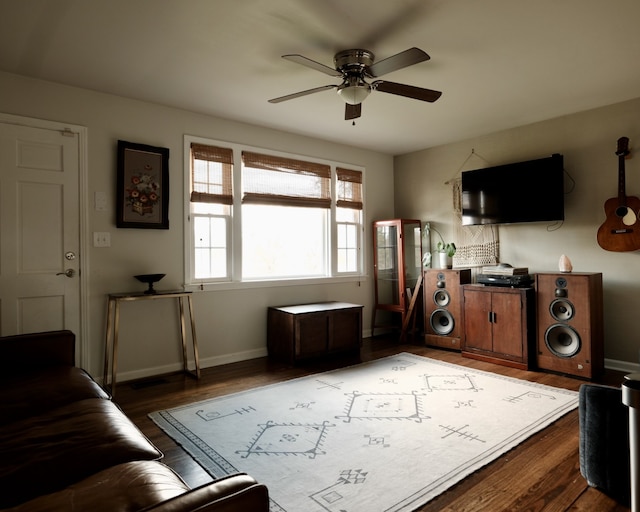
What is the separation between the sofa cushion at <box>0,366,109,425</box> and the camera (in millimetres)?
1875

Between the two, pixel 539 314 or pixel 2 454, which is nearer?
pixel 2 454

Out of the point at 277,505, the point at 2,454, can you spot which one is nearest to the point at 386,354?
the point at 277,505

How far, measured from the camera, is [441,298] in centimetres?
479

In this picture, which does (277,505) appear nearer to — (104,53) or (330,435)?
(330,435)

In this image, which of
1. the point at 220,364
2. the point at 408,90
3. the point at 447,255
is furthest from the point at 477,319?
the point at 220,364

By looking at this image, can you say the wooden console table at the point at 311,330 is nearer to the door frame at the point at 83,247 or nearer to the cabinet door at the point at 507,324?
the cabinet door at the point at 507,324

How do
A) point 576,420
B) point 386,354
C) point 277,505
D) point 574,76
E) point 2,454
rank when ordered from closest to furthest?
point 2,454, point 277,505, point 576,420, point 574,76, point 386,354

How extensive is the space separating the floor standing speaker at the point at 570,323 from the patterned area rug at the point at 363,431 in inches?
20.0

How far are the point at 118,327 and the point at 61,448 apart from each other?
213 centimetres

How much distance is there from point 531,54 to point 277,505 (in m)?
3.22

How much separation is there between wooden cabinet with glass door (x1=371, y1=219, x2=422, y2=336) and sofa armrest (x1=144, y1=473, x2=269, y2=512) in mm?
4409

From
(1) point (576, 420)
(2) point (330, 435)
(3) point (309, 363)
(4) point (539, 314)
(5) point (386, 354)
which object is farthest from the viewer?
(5) point (386, 354)

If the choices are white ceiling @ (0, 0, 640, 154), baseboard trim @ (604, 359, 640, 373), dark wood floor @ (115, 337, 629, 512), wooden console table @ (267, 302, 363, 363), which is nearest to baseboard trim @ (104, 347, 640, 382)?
baseboard trim @ (604, 359, 640, 373)

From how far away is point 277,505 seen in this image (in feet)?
5.99
